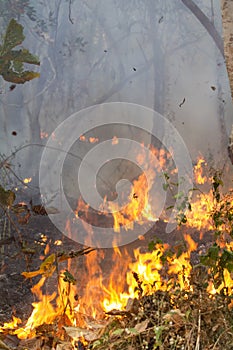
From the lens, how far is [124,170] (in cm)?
542

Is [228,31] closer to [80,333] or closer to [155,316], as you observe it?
[155,316]

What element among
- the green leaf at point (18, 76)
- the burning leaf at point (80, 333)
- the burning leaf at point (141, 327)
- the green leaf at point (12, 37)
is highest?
the green leaf at point (12, 37)

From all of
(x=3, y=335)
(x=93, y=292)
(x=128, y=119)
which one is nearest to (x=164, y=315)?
(x=3, y=335)

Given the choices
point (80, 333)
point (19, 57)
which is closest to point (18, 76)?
point (19, 57)

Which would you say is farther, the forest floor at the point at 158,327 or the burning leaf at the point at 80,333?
the burning leaf at the point at 80,333

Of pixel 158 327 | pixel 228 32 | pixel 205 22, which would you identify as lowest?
pixel 158 327

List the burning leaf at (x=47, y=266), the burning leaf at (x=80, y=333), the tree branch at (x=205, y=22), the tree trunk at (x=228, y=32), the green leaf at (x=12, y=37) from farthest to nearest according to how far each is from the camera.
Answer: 1. the tree branch at (x=205, y=22)
2. the burning leaf at (x=47, y=266)
3. the tree trunk at (x=228, y=32)
4. the burning leaf at (x=80, y=333)
5. the green leaf at (x=12, y=37)

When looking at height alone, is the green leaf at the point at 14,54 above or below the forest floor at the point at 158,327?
above

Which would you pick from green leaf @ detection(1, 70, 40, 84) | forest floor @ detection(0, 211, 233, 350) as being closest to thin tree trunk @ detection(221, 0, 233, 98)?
green leaf @ detection(1, 70, 40, 84)

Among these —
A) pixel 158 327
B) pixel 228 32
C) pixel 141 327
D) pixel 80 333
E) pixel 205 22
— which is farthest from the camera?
pixel 205 22

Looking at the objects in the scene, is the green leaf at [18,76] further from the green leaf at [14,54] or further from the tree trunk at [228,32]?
the tree trunk at [228,32]

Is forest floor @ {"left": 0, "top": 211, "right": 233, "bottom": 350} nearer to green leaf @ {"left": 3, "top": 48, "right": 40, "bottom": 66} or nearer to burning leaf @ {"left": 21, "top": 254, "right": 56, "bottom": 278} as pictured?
burning leaf @ {"left": 21, "top": 254, "right": 56, "bottom": 278}

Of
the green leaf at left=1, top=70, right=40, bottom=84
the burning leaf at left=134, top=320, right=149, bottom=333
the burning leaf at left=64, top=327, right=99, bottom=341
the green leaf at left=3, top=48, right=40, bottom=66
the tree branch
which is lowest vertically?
the burning leaf at left=134, top=320, right=149, bottom=333

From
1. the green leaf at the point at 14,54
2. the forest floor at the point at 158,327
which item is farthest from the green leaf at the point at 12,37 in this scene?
the forest floor at the point at 158,327
